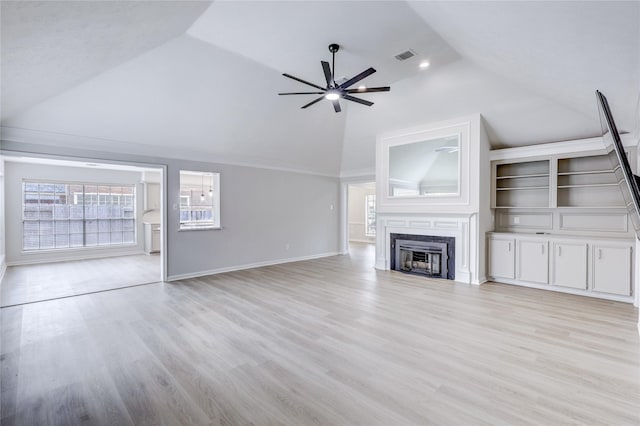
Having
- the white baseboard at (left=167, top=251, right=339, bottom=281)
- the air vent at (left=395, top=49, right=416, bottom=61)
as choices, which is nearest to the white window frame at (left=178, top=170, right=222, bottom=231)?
the white baseboard at (left=167, top=251, right=339, bottom=281)

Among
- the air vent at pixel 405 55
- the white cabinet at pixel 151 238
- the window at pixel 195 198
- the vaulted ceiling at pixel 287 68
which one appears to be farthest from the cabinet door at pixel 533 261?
the white cabinet at pixel 151 238

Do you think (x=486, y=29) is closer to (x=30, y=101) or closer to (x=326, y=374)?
(x=326, y=374)

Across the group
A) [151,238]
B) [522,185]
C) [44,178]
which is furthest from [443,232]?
[44,178]

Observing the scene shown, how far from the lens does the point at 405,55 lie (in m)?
4.18

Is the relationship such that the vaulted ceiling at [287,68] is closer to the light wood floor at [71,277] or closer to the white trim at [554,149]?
the white trim at [554,149]

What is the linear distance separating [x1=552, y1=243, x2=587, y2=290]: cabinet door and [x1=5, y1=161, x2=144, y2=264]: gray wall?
9.85m

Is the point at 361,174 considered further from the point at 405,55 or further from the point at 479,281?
the point at 405,55

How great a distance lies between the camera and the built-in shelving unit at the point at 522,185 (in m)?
5.36

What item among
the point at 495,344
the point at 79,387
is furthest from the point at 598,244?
the point at 79,387

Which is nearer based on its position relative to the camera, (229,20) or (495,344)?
(495,344)

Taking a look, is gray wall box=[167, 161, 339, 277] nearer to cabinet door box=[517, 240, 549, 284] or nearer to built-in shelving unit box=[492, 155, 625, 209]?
built-in shelving unit box=[492, 155, 625, 209]

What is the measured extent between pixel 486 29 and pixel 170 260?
5718 mm

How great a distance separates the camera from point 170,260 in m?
5.54

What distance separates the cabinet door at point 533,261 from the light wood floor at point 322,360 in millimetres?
451
